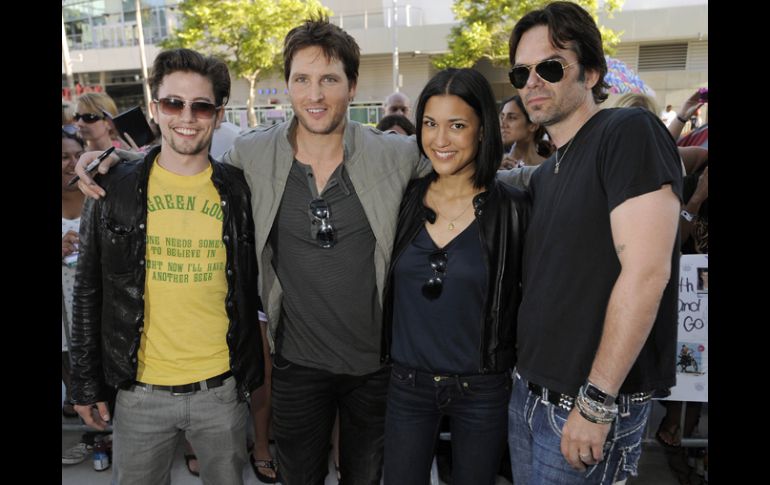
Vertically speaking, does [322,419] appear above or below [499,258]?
below

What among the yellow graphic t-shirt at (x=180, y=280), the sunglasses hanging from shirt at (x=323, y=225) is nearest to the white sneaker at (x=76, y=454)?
the yellow graphic t-shirt at (x=180, y=280)

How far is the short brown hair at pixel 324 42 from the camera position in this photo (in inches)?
99.0

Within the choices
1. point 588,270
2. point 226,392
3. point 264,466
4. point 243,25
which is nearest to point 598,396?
point 588,270

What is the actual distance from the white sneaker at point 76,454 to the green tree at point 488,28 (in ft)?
67.8

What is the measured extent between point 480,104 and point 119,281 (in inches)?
71.3

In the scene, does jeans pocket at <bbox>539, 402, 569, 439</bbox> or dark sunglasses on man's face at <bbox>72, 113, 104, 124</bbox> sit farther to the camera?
dark sunglasses on man's face at <bbox>72, 113, 104, 124</bbox>

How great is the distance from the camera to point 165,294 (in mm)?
2314

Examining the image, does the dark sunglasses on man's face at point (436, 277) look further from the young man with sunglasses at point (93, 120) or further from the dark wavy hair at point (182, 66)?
the young man with sunglasses at point (93, 120)

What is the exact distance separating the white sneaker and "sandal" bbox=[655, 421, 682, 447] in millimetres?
4137

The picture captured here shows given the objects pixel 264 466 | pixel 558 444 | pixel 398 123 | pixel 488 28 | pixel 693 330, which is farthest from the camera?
pixel 488 28

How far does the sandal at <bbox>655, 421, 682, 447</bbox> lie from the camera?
3564 millimetres

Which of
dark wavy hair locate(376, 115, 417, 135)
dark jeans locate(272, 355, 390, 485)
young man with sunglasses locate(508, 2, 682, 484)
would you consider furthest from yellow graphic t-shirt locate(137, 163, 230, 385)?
dark wavy hair locate(376, 115, 417, 135)

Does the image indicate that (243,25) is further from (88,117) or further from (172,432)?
(172,432)

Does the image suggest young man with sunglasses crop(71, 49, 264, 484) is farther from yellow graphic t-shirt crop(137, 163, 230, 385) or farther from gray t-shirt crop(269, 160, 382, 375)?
gray t-shirt crop(269, 160, 382, 375)
